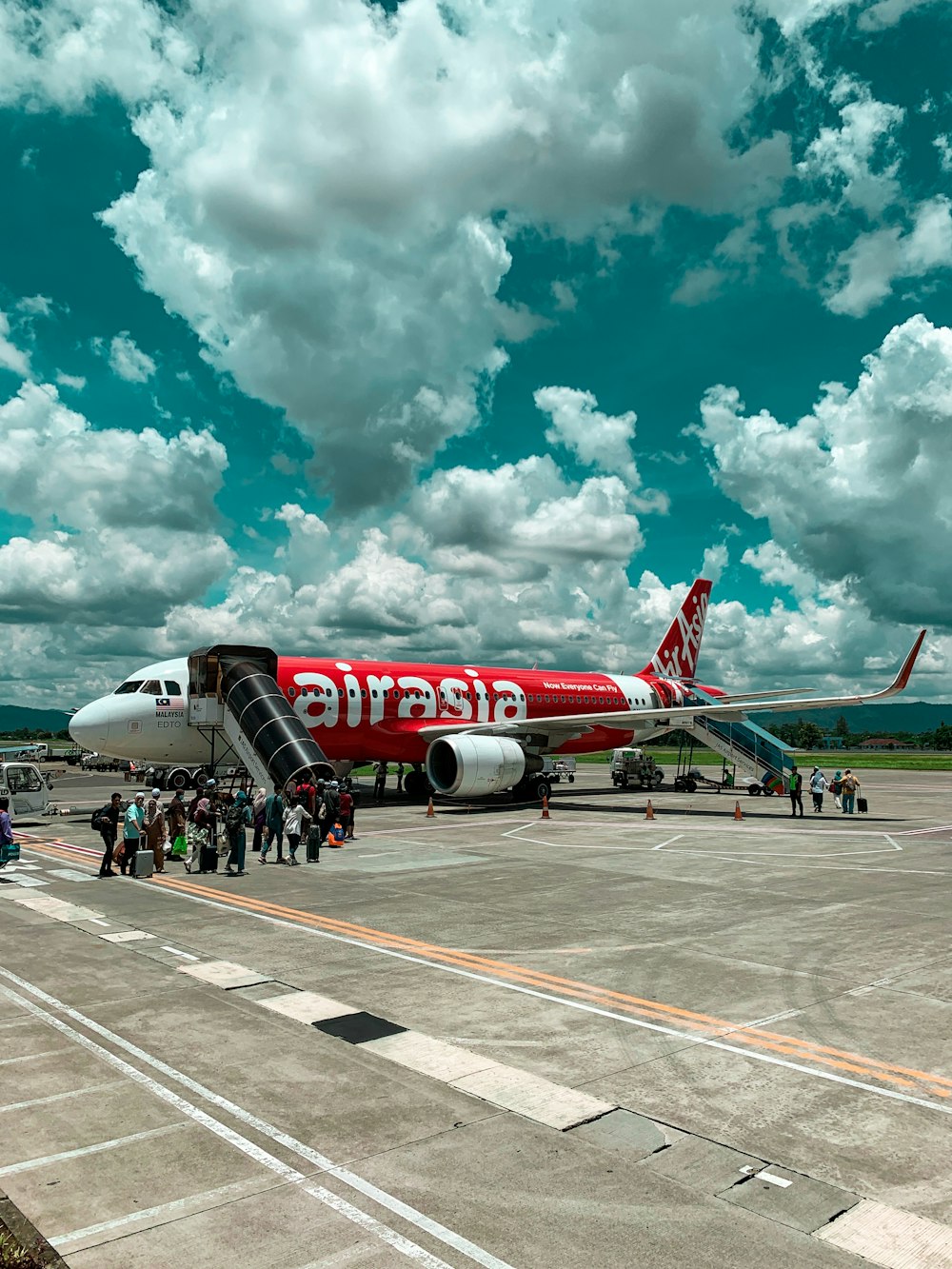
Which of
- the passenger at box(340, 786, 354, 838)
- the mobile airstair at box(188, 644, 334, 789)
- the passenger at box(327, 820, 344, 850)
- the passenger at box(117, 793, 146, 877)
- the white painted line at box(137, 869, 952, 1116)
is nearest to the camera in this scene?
the white painted line at box(137, 869, 952, 1116)

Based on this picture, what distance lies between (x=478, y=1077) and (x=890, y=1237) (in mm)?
3666

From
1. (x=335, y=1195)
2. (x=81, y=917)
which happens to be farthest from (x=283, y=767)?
(x=335, y=1195)

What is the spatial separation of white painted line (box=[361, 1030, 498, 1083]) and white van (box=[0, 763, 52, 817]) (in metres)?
27.7

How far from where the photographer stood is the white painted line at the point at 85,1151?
6.43m

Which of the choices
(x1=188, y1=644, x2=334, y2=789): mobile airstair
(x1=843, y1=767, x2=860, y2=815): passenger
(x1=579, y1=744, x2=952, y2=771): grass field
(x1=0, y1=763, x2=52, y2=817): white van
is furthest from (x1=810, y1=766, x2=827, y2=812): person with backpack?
(x1=579, y1=744, x2=952, y2=771): grass field

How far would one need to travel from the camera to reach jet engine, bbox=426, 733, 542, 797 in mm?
33562

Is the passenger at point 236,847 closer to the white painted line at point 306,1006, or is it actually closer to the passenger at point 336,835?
the passenger at point 336,835

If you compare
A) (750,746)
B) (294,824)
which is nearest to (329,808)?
(294,824)

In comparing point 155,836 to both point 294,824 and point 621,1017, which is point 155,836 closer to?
point 294,824

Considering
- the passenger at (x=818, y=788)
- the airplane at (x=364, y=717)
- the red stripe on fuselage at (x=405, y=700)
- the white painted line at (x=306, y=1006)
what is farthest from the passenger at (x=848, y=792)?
the white painted line at (x=306, y=1006)

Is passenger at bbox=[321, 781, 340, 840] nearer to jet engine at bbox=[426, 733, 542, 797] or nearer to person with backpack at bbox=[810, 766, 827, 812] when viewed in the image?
jet engine at bbox=[426, 733, 542, 797]

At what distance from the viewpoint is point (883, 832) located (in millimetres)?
29156

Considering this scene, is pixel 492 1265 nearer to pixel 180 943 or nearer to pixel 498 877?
pixel 180 943

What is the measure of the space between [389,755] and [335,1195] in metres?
31.5
